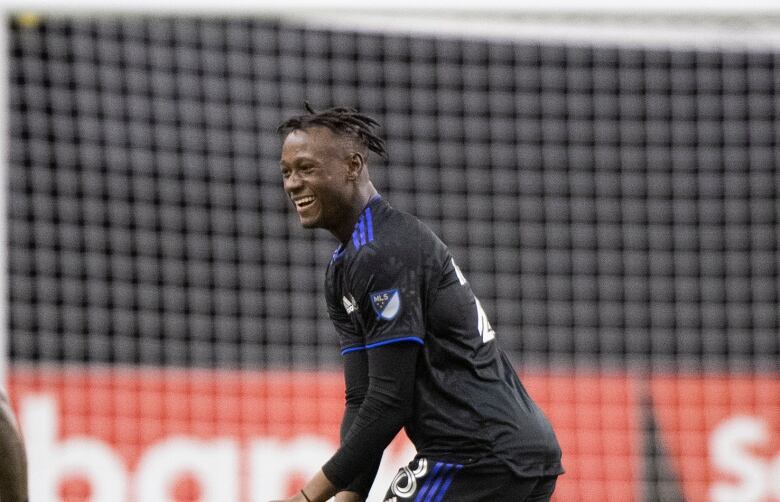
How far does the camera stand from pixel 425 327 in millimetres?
2752

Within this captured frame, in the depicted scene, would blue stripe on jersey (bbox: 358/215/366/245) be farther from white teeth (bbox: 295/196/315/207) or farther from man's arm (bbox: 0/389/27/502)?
man's arm (bbox: 0/389/27/502)

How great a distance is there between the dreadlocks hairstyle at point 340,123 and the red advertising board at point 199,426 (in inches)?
116

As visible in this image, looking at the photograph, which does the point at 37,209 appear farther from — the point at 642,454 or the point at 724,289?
the point at 724,289

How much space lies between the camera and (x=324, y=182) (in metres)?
2.76

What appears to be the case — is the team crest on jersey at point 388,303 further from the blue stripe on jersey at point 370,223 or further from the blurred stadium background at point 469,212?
the blurred stadium background at point 469,212

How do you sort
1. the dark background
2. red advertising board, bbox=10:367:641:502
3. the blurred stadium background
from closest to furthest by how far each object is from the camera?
red advertising board, bbox=10:367:641:502, the blurred stadium background, the dark background

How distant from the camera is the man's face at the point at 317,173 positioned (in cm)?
276

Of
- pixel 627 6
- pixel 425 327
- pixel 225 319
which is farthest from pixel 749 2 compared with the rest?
pixel 225 319

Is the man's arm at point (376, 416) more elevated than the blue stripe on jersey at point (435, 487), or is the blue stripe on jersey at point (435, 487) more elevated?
the man's arm at point (376, 416)

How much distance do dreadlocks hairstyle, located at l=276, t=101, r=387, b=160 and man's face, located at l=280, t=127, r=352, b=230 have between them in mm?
17

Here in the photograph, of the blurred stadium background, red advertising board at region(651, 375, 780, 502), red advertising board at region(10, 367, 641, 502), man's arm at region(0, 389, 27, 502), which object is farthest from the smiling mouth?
red advertising board at region(651, 375, 780, 502)

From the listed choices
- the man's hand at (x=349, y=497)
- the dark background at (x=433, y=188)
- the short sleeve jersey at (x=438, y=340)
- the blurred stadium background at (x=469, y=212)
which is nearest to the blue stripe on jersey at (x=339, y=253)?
the short sleeve jersey at (x=438, y=340)

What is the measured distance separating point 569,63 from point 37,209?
10.7 ft

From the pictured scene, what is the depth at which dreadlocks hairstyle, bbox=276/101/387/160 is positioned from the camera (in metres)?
2.79
